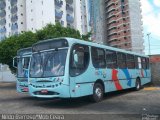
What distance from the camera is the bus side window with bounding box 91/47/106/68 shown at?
42.5 feet

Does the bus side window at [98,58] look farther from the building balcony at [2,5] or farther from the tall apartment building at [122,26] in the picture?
the tall apartment building at [122,26]

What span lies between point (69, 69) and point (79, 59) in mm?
875

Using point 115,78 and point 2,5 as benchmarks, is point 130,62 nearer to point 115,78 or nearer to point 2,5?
point 115,78

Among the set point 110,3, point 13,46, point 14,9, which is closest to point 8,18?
point 14,9

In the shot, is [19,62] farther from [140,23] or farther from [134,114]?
[140,23]

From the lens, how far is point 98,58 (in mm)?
13391

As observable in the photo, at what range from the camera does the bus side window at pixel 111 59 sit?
14.4 meters

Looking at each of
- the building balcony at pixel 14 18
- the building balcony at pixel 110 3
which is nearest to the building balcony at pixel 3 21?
the building balcony at pixel 14 18

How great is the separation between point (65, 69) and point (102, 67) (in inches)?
124

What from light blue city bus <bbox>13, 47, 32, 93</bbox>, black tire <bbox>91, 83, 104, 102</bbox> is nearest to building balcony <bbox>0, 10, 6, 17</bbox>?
light blue city bus <bbox>13, 47, 32, 93</bbox>

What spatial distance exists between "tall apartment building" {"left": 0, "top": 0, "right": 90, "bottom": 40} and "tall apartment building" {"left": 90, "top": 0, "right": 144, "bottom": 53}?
25.3 meters

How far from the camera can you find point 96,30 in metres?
112

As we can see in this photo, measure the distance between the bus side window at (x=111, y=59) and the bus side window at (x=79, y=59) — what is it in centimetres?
231

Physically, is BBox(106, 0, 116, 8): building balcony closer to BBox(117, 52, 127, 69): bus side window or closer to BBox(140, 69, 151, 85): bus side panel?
BBox(140, 69, 151, 85): bus side panel
